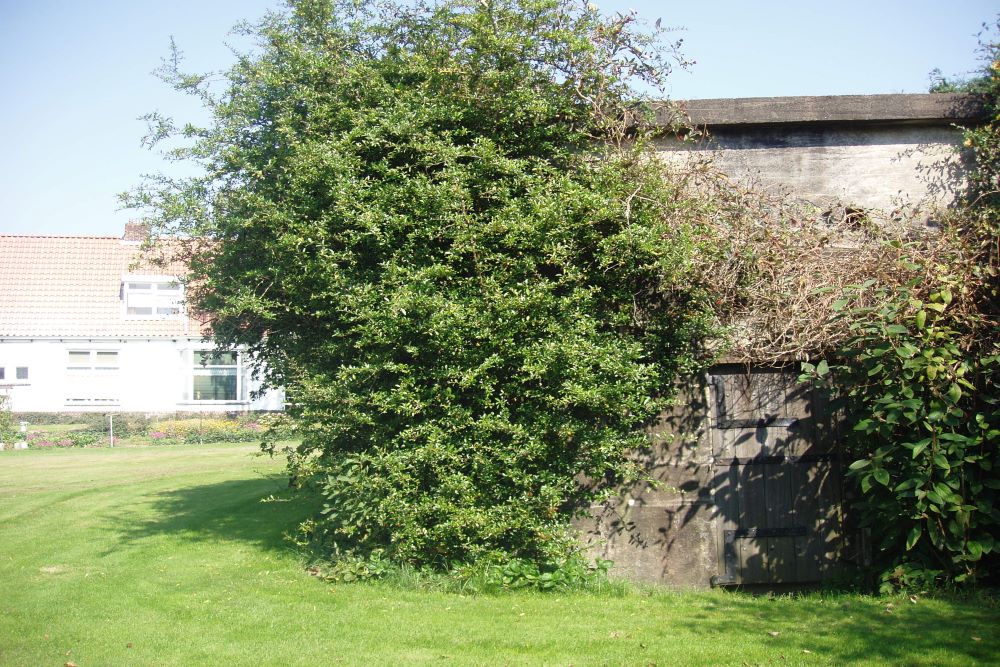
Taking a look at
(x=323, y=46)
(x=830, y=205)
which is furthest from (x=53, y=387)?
(x=830, y=205)

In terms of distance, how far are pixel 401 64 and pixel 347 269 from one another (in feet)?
7.73

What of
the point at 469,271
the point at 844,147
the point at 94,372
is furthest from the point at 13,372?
the point at 844,147

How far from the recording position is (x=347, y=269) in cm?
838

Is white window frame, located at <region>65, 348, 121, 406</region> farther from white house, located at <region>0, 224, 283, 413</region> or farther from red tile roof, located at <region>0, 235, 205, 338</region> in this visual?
red tile roof, located at <region>0, 235, 205, 338</region>

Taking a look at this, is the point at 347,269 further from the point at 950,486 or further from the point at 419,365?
the point at 950,486

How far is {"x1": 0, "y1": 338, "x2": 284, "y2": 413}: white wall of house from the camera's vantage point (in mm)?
34625

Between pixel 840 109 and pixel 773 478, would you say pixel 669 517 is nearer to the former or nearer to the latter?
pixel 773 478

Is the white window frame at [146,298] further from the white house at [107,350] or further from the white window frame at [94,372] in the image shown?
the white window frame at [94,372]

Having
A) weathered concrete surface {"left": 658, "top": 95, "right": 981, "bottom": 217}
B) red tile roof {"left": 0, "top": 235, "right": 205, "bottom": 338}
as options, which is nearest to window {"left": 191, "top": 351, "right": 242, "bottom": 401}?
red tile roof {"left": 0, "top": 235, "right": 205, "bottom": 338}

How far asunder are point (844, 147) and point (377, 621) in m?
7.33

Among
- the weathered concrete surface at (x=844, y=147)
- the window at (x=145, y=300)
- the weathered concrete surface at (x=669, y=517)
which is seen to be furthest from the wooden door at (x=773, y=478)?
the window at (x=145, y=300)

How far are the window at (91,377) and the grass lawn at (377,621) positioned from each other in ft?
86.2

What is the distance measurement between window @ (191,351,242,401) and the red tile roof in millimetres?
1647

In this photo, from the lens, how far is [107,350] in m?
35.3
